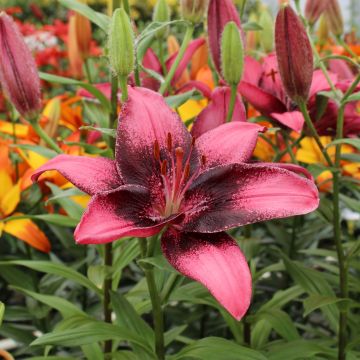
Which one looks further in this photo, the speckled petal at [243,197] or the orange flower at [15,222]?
the orange flower at [15,222]

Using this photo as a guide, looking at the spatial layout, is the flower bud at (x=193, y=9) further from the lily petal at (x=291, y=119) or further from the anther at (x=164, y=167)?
the anther at (x=164, y=167)

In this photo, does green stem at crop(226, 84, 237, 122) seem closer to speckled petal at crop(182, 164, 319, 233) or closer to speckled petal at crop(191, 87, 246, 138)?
speckled petal at crop(191, 87, 246, 138)

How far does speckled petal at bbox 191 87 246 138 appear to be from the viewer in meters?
0.77

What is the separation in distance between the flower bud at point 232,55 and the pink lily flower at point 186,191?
0.32 ft

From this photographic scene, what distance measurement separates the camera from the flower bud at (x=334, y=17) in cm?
105

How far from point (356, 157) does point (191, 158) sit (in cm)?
30

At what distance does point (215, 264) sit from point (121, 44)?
27 cm

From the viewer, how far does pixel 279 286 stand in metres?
1.23

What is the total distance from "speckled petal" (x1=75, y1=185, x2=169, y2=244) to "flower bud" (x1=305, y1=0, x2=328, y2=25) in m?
0.53

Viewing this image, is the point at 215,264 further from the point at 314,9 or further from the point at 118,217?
the point at 314,9

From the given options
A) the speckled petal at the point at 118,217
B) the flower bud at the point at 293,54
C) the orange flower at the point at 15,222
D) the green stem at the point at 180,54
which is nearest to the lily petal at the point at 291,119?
the flower bud at the point at 293,54

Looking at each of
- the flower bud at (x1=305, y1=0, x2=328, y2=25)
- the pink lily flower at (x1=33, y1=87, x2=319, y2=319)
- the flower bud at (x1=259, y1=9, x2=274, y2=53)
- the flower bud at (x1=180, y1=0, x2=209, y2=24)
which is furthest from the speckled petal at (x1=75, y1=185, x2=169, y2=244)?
the flower bud at (x1=259, y1=9, x2=274, y2=53)

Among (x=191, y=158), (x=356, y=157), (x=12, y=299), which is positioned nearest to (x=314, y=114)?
(x=356, y=157)

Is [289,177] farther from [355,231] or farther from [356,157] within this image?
[355,231]
